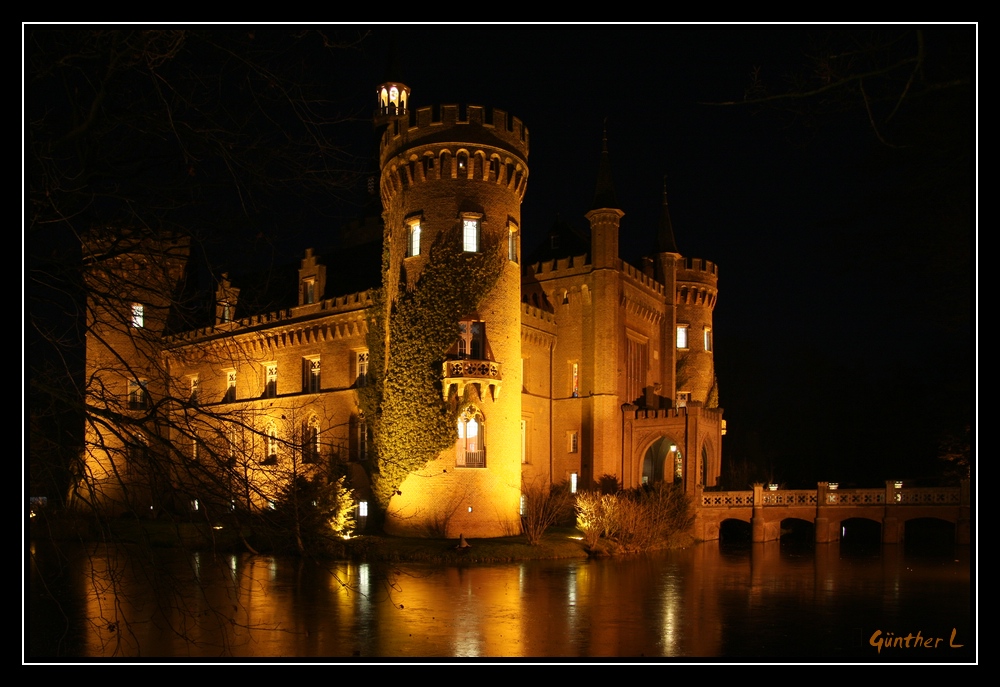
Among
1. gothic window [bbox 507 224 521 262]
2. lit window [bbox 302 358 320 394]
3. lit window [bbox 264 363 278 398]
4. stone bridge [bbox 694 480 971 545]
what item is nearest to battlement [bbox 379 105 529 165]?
gothic window [bbox 507 224 521 262]

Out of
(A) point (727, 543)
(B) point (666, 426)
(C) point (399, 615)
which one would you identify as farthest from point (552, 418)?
(C) point (399, 615)

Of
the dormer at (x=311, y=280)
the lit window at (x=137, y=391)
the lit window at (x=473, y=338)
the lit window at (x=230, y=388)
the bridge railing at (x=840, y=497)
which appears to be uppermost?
the dormer at (x=311, y=280)

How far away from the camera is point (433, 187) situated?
32750mm

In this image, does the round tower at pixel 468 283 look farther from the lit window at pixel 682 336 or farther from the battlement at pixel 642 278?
the lit window at pixel 682 336

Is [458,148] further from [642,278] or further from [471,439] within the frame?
[642,278]

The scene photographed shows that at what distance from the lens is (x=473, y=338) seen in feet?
106

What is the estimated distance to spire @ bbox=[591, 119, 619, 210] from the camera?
42219 mm

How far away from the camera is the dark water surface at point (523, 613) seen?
549 inches

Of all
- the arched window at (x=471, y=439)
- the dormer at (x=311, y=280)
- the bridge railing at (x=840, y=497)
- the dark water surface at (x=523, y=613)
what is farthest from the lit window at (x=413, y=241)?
the bridge railing at (x=840, y=497)

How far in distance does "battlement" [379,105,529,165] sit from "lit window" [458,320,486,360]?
675cm

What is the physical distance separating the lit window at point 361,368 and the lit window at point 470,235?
7.85 m

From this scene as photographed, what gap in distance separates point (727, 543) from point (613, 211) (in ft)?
52.4

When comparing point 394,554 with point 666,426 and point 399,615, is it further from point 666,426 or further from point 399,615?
point 666,426

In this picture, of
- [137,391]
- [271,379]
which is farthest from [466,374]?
[137,391]
